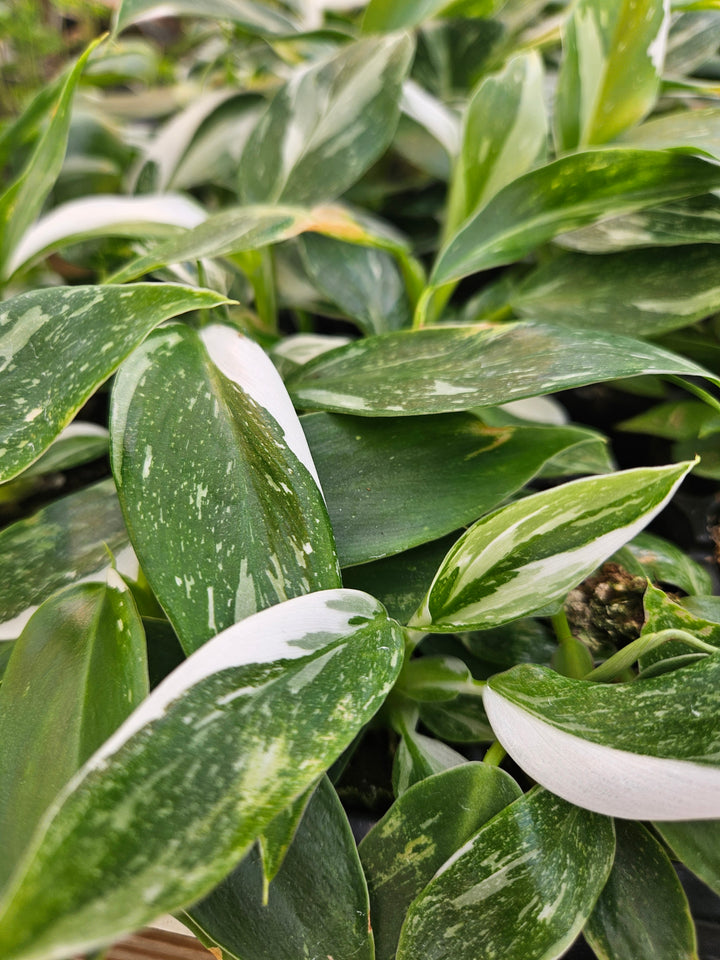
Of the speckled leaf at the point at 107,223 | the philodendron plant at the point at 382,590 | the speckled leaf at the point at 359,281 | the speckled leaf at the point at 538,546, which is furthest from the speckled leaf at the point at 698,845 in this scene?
the speckled leaf at the point at 107,223

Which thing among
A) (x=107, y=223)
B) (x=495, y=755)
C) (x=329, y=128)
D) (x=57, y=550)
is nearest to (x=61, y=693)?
(x=57, y=550)

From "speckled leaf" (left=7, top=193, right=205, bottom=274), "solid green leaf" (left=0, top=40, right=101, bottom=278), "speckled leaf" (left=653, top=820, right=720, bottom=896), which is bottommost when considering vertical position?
"speckled leaf" (left=653, top=820, right=720, bottom=896)

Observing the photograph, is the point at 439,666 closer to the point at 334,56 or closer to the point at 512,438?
the point at 512,438

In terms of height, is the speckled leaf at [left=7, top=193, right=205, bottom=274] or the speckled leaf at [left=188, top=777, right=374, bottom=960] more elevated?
the speckled leaf at [left=7, top=193, right=205, bottom=274]

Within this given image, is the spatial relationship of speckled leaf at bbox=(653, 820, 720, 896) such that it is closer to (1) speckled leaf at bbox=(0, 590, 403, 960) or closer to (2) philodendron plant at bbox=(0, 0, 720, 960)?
(2) philodendron plant at bbox=(0, 0, 720, 960)

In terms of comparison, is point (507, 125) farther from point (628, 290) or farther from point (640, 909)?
point (640, 909)

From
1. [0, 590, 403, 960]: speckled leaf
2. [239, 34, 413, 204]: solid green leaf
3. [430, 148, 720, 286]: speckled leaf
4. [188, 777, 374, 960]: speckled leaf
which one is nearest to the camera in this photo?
[0, 590, 403, 960]: speckled leaf

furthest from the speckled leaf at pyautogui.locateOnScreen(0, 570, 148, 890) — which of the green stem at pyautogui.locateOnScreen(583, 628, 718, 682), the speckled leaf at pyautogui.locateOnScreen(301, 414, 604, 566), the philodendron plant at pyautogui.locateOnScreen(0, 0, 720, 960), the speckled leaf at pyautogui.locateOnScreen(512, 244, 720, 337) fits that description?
the speckled leaf at pyautogui.locateOnScreen(512, 244, 720, 337)

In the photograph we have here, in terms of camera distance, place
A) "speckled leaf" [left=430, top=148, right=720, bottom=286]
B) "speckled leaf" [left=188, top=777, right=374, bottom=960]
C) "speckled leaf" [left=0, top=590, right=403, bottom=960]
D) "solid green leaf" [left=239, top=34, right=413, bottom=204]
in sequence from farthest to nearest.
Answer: "solid green leaf" [left=239, top=34, right=413, bottom=204]
"speckled leaf" [left=430, top=148, right=720, bottom=286]
"speckled leaf" [left=188, top=777, right=374, bottom=960]
"speckled leaf" [left=0, top=590, right=403, bottom=960]
